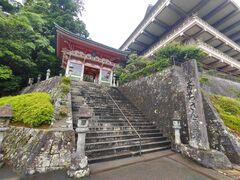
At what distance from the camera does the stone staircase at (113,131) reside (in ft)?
15.6

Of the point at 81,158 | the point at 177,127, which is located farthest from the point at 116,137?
the point at 177,127

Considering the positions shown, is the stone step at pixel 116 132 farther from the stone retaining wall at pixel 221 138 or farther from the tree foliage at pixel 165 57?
the tree foliage at pixel 165 57

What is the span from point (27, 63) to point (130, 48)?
43.3ft

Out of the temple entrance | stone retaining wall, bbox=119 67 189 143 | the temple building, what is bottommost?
stone retaining wall, bbox=119 67 189 143

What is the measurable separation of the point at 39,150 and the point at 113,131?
2900 mm

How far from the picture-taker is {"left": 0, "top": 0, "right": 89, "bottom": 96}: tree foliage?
9.64 metres

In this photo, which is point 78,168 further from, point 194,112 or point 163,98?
point 163,98

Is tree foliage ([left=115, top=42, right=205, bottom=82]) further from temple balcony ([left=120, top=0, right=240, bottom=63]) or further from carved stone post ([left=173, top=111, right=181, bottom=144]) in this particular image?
temple balcony ([left=120, top=0, right=240, bottom=63])

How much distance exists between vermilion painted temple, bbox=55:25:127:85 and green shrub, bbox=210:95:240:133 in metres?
9.87

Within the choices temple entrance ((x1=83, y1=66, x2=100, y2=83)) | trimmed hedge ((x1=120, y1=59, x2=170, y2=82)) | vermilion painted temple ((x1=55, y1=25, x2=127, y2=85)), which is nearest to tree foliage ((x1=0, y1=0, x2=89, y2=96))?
vermilion painted temple ((x1=55, y1=25, x2=127, y2=85))

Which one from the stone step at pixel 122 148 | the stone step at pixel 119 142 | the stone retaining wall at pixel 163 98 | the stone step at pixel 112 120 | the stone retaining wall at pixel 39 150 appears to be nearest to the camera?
the stone retaining wall at pixel 39 150

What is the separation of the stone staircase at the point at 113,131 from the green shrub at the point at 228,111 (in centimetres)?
259

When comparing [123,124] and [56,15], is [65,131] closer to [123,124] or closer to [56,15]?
[123,124]

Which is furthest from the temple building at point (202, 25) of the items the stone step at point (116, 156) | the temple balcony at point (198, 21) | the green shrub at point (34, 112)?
the green shrub at point (34, 112)
